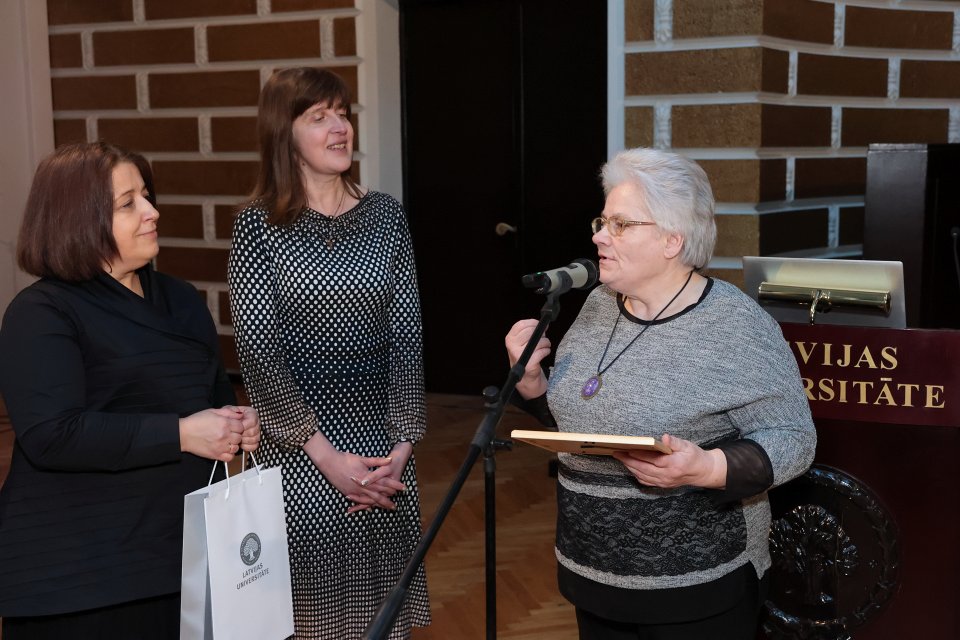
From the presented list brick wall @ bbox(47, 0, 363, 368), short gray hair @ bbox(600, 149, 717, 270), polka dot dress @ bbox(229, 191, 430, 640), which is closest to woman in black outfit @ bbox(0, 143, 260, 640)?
polka dot dress @ bbox(229, 191, 430, 640)

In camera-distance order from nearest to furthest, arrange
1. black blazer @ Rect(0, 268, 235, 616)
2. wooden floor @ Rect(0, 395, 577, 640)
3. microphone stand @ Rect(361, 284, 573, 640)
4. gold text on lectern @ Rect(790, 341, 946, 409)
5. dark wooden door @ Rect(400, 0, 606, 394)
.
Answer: microphone stand @ Rect(361, 284, 573, 640) < black blazer @ Rect(0, 268, 235, 616) < gold text on lectern @ Rect(790, 341, 946, 409) < wooden floor @ Rect(0, 395, 577, 640) < dark wooden door @ Rect(400, 0, 606, 394)

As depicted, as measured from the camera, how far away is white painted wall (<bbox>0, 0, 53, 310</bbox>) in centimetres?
750

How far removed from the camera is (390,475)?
2.79 metres

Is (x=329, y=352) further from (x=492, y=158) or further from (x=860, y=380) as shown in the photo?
(x=492, y=158)

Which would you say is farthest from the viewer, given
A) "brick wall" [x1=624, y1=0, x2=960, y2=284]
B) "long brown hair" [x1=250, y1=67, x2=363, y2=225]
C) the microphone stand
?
"brick wall" [x1=624, y1=0, x2=960, y2=284]

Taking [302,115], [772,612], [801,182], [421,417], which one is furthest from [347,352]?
[801,182]

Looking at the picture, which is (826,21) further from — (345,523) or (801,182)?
(345,523)

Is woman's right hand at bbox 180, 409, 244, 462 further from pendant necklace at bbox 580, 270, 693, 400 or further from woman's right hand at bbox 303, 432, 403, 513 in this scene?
pendant necklace at bbox 580, 270, 693, 400

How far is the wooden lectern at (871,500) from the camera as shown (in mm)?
2699

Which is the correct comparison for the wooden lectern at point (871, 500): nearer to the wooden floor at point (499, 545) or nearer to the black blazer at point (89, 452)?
the wooden floor at point (499, 545)

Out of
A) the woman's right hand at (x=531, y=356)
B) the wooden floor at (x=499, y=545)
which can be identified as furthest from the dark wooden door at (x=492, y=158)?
the woman's right hand at (x=531, y=356)

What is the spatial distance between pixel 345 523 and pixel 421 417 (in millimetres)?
320

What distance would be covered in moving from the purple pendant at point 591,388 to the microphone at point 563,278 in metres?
0.19

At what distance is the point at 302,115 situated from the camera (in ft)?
9.21
